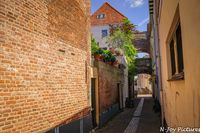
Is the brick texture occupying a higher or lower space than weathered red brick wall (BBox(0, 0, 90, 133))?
higher

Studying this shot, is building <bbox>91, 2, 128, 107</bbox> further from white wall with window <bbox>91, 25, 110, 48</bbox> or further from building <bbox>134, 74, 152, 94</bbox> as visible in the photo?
building <bbox>134, 74, 152, 94</bbox>

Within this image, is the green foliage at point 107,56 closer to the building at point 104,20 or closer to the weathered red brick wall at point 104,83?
the weathered red brick wall at point 104,83

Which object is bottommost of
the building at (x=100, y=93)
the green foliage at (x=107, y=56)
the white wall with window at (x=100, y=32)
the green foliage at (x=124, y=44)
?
the building at (x=100, y=93)

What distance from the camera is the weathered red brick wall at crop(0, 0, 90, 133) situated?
4.59 m

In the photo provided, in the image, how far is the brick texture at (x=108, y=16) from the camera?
37.6 meters

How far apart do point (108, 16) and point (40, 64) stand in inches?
1330

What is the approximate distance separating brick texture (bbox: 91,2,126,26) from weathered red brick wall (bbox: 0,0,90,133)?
1156 inches

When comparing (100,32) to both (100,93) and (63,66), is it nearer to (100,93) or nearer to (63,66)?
(100,93)

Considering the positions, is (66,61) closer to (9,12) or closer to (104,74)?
(9,12)

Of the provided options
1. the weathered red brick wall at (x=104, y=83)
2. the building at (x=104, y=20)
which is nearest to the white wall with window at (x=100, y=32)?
the building at (x=104, y=20)

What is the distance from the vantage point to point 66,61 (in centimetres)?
734

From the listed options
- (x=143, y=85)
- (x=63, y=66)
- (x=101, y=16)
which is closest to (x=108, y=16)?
(x=101, y=16)

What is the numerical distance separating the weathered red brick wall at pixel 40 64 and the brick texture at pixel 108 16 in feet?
96.3

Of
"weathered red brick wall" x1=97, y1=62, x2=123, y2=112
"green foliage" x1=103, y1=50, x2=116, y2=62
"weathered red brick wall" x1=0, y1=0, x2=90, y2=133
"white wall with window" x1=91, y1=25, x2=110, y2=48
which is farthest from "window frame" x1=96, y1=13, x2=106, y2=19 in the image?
"weathered red brick wall" x1=0, y1=0, x2=90, y2=133
